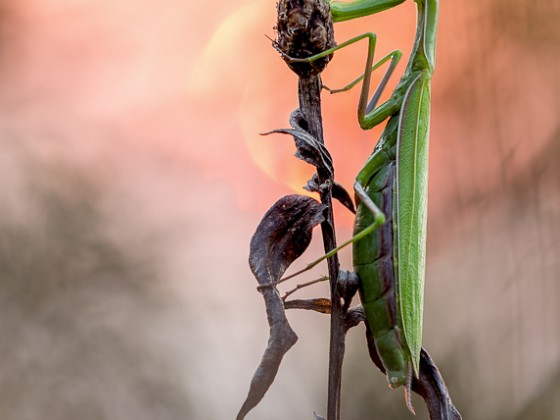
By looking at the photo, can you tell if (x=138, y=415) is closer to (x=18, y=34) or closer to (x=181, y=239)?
(x=181, y=239)

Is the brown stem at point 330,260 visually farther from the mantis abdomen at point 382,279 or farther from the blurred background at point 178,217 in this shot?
the blurred background at point 178,217

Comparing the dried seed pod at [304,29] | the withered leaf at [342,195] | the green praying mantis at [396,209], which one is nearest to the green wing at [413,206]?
the green praying mantis at [396,209]

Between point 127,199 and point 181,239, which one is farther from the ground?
point 127,199

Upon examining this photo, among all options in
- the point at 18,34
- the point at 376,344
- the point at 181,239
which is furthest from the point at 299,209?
the point at 18,34

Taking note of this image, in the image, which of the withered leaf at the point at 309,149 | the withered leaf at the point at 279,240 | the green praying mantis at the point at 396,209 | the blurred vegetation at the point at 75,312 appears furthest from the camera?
the blurred vegetation at the point at 75,312

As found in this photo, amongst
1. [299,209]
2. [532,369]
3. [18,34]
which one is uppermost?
[18,34]

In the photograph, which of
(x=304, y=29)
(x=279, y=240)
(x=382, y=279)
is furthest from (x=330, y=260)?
(x=304, y=29)

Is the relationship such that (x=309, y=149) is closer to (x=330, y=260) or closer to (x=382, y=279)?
(x=330, y=260)
